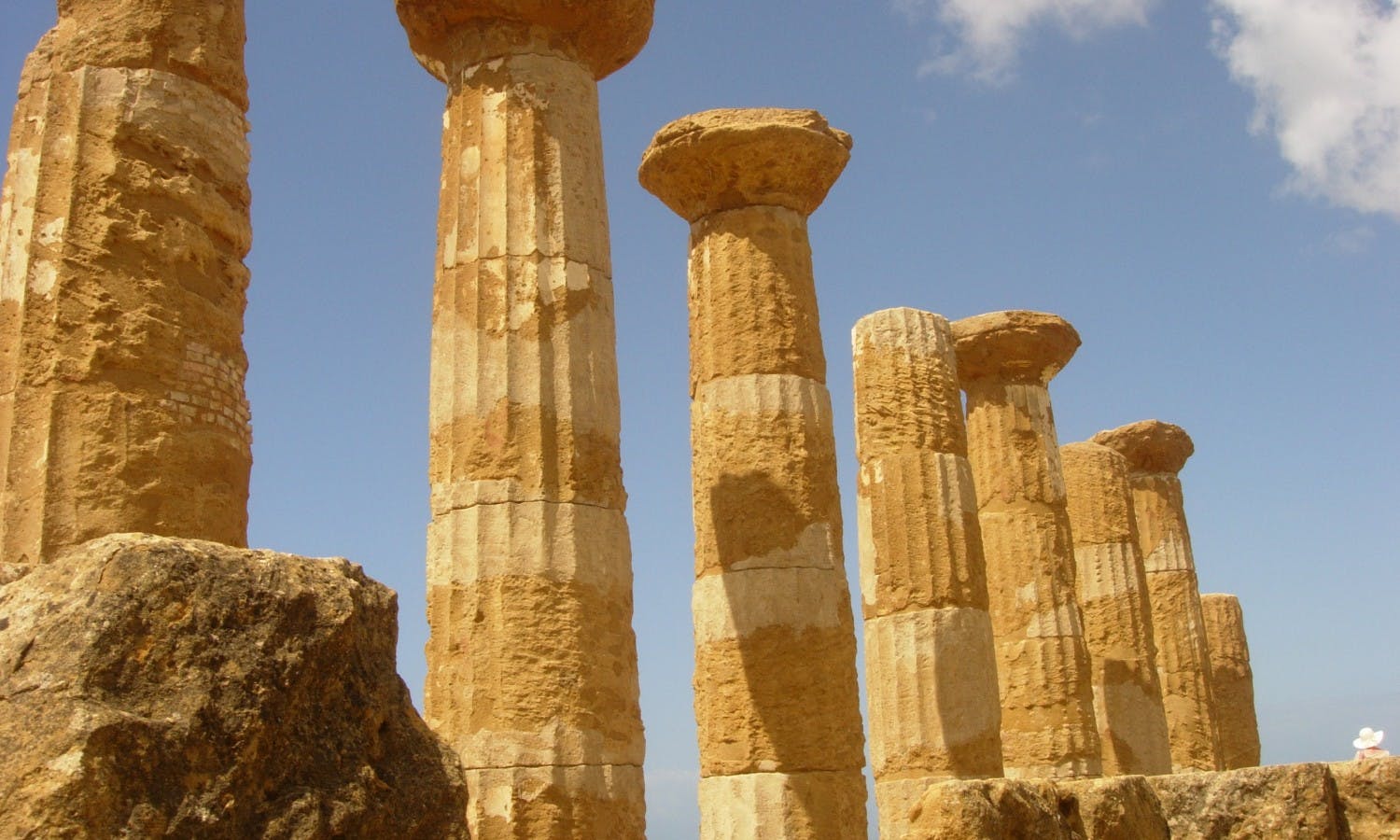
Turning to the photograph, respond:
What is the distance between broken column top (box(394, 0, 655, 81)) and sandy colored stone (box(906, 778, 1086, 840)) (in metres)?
6.54

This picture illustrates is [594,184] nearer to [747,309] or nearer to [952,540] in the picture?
[747,309]

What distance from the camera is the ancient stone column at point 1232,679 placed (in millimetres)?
23172

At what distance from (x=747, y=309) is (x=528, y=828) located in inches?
236

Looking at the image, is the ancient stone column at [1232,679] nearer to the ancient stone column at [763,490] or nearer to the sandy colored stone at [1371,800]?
the ancient stone column at [763,490]

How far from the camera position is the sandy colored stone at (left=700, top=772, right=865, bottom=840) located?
37.4ft

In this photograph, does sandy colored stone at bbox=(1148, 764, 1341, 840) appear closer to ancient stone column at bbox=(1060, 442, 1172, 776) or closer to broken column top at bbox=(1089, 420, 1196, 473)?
ancient stone column at bbox=(1060, 442, 1172, 776)

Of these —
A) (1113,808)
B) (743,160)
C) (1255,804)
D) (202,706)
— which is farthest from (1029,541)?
(202,706)

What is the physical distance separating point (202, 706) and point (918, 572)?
11.8m

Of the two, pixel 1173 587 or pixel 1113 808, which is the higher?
pixel 1173 587

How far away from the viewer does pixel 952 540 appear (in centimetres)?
1424

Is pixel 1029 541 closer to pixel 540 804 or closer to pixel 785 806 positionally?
pixel 785 806

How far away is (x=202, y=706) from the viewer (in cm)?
271

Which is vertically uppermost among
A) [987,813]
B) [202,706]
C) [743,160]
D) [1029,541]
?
[743,160]

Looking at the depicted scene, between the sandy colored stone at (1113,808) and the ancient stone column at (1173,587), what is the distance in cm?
1518
